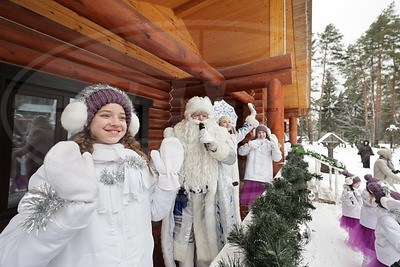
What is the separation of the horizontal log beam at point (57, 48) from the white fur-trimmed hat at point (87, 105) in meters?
1.39

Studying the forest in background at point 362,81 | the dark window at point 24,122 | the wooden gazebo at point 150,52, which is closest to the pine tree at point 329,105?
the forest in background at point 362,81

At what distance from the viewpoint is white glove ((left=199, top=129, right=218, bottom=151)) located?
2091 millimetres

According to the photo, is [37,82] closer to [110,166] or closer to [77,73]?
[77,73]

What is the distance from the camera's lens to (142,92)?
3.38m

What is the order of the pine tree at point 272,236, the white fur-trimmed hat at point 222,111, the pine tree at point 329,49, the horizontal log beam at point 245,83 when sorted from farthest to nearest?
1. the pine tree at point 329,49
2. the white fur-trimmed hat at point 222,111
3. the horizontal log beam at point 245,83
4. the pine tree at point 272,236

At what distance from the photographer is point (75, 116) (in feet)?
3.61

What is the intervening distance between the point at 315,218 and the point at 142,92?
14.0 feet

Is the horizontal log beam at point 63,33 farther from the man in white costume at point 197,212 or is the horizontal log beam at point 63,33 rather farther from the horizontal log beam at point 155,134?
the man in white costume at point 197,212

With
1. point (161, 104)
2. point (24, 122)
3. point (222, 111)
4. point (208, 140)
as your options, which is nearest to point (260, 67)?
point (222, 111)

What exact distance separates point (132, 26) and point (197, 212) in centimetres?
205

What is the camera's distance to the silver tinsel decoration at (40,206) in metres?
0.73

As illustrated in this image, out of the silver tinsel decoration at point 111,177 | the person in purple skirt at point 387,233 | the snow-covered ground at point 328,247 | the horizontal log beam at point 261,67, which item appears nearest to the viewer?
the silver tinsel decoration at point 111,177

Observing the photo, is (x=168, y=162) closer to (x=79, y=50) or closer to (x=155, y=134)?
(x=79, y=50)

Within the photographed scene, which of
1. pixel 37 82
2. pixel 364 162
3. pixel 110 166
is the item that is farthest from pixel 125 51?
pixel 364 162
